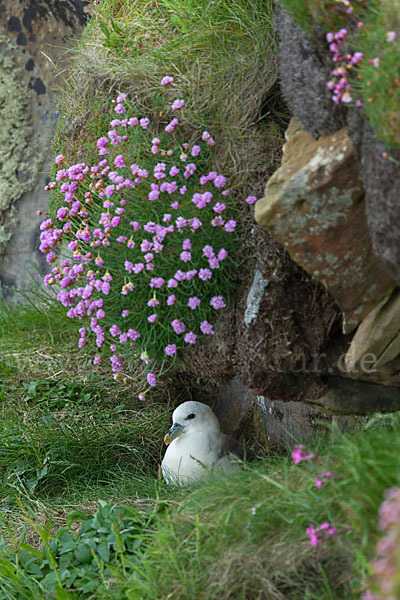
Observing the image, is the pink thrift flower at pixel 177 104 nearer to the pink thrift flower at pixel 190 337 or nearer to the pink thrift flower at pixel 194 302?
the pink thrift flower at pixel 194 302

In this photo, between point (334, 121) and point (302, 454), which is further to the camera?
point (334, 121)

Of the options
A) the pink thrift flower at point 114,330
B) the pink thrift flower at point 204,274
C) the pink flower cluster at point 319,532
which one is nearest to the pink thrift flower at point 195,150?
the pink thrift flower at point 204,274

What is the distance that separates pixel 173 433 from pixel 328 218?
1.51 meters

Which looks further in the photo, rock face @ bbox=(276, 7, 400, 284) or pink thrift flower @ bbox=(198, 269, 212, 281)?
pink thrift flower @ bbox=(198, 269, 212, 281)

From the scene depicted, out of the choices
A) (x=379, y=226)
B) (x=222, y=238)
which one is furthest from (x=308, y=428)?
(x=379, y=226)

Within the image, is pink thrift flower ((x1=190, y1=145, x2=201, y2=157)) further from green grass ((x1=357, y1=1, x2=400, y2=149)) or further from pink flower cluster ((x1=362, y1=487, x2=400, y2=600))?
pink flower cluster ((x1=362, y1=487, x2=400, y2=600))

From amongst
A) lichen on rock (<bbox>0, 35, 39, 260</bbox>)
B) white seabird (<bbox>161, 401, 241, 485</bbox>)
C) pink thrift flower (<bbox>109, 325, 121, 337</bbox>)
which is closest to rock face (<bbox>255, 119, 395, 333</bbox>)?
pink thrift flower (<bbox>109, 325, 121, 337</bbox>)

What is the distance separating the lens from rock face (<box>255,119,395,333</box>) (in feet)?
6.82

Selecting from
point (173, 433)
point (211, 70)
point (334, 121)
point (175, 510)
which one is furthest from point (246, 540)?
point (211, 70)

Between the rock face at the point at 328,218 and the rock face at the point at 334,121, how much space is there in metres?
0.07

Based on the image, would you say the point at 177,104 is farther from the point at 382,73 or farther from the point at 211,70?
the point at 382,73

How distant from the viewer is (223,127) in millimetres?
2787

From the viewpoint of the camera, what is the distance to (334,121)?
213 cm

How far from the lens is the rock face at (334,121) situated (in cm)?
187
